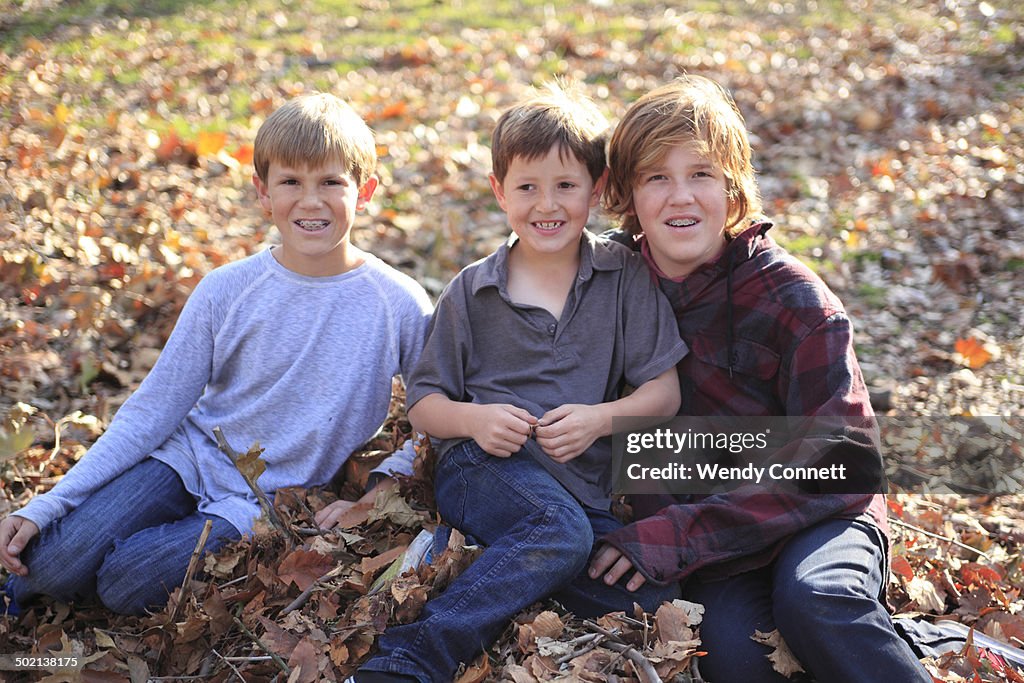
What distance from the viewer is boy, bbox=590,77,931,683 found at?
2551 millimetres

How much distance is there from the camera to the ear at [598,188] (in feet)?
10.2

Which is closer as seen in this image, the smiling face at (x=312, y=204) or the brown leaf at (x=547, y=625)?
the brown leaf at (x=547, y=625)

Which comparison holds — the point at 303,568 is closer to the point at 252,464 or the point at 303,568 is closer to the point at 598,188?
the point at 252,464

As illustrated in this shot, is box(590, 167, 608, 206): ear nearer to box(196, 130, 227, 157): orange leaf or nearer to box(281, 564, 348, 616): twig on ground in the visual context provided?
box(281, 564, 348, 616): twig on ground

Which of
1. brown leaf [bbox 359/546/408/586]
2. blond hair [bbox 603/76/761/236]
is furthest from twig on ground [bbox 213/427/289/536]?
blond hair [bbox 603/76/761/236]

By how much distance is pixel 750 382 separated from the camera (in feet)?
9.98

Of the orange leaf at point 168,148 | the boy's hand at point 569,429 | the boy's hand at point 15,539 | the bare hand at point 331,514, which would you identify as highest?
the orange leaf at point 168,148

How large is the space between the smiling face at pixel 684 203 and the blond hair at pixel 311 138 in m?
0.98

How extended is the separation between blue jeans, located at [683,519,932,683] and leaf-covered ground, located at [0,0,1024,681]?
0.14 meters

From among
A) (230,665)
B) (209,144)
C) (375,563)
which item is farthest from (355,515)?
(209,144)

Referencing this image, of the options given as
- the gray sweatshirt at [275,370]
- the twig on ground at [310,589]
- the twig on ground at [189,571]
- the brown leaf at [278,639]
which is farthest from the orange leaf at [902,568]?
the twig on ground at [189,571]

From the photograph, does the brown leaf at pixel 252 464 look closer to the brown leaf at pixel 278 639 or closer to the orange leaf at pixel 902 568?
the brown leaf at pixel 278 639

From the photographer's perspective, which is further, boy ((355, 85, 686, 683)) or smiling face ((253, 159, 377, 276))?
smiling face ((253, 159, 377, 276))

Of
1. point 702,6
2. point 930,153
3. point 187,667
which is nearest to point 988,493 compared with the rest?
point 187,667
